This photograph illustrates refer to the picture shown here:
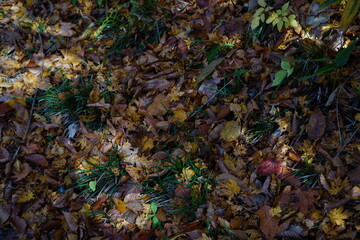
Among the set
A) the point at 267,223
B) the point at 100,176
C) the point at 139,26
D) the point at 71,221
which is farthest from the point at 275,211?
the point at 139,26

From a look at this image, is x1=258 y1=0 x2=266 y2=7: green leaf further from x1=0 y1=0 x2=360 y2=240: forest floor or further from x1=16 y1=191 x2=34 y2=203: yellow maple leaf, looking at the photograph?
x1=16 y1=191 x2=34 y2=203: yellow maple leaf

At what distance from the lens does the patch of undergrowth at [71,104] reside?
3.08 meters

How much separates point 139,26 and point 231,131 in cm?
173

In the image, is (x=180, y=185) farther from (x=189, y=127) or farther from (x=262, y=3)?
(x=262, y=3)

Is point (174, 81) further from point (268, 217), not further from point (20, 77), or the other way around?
point (20, 77)

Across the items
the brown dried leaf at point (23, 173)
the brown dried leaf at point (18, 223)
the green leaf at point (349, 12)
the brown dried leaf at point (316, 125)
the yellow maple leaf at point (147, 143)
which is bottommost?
the brown dried leaf at point (18, 223)

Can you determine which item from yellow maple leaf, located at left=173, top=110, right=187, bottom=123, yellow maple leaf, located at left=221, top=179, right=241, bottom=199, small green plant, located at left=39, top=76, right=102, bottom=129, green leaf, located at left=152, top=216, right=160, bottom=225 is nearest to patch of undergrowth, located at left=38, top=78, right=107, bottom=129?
small green plant, located at left=39, top=76, right=102, bottom=129

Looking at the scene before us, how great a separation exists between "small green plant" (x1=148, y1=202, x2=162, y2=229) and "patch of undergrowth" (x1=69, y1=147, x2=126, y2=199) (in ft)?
1.33

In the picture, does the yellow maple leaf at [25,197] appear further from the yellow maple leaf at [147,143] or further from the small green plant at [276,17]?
the small green plant at [276,17]

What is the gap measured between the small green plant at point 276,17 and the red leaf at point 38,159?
2282 millimetres

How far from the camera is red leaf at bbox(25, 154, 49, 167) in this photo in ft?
9.46

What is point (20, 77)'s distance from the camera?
3559 millimetres

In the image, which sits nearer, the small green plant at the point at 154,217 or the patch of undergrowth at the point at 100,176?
the small green plant at the point at 154,217

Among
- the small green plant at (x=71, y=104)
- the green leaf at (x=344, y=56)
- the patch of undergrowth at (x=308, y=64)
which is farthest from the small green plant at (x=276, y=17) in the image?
the small green plant at (x=71, y=104)
